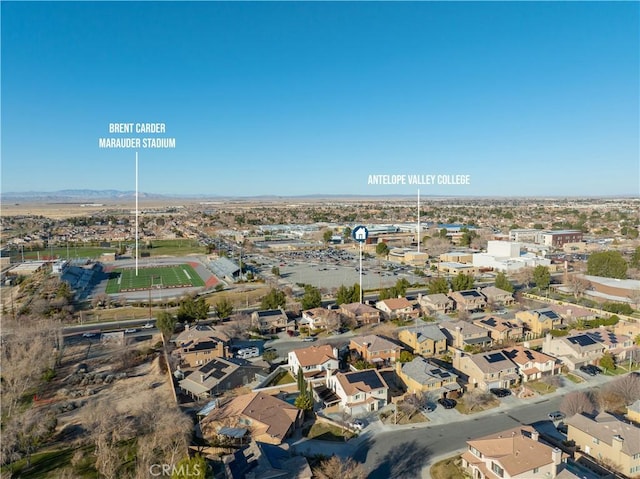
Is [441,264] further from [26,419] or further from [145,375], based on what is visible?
[26,419]

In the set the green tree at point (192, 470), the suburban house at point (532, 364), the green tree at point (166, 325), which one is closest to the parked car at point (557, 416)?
the suburban house at point (532, 364)

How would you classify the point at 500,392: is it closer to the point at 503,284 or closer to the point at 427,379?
the point at 427,379

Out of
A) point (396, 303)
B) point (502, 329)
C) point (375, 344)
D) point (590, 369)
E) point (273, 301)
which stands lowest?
point (590, 369)

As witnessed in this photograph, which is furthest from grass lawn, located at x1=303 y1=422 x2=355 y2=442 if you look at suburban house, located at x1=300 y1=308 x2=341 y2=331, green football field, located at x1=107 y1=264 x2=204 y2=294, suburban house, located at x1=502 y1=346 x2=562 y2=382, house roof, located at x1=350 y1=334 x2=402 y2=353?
green football field, located at x1=107 y1=264 x2=204 y2=294

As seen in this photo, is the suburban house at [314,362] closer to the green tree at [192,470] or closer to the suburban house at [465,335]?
the suburban house at [465,335]

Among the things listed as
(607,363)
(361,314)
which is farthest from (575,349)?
(361,314)
